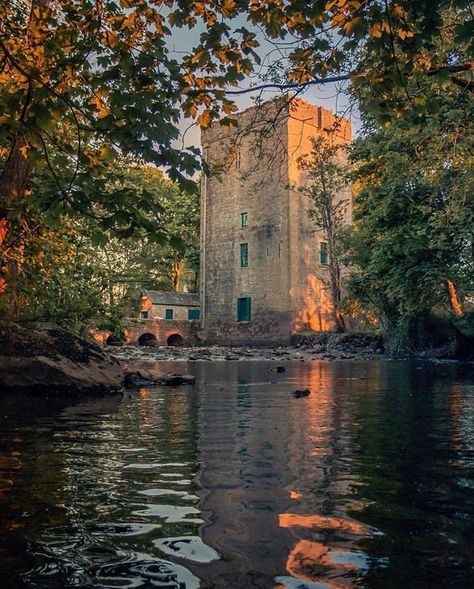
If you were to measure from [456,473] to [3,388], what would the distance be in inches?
302

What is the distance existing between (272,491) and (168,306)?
4616 cm

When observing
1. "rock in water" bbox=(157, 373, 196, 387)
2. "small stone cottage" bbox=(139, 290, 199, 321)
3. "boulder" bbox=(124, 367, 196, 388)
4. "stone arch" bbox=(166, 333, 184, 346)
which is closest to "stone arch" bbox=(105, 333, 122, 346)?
"stone arch" bbox=(166, 333, 184, 346)

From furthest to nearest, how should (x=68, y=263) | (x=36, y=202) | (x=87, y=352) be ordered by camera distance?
(x=68, y=263)
(x=87, y=352)
(x=36, y=202)

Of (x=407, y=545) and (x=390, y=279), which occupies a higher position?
(x=390, y=279)

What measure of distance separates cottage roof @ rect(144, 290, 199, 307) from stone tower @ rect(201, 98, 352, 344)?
20.6 ft

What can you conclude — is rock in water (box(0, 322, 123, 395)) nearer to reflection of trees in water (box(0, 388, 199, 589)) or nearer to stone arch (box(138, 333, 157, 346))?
reflection of trees in water (box(0, 388, 199, 589))

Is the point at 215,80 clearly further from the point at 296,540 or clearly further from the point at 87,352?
the point at 87,352

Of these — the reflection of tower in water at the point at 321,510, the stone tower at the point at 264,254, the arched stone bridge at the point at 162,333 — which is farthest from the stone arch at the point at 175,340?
the reflection of tower in water at the point at 321,510

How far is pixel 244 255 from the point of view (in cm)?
4100

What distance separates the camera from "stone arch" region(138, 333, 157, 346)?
42.4 m

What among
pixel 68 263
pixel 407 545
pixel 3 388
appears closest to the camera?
pixel 407 545

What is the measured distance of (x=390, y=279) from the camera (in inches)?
802

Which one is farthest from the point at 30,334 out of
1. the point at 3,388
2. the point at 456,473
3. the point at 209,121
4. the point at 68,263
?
the point at 456,473

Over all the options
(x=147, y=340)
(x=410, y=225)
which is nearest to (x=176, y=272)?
(x=147, y=340)
